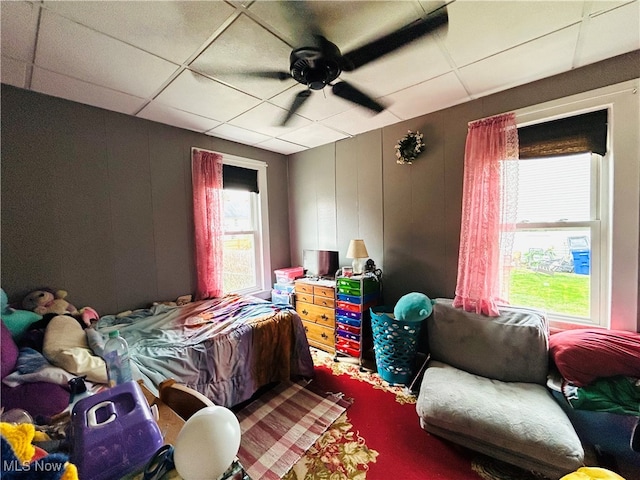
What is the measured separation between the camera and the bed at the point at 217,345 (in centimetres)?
166

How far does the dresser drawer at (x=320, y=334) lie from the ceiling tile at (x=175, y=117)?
2.48 m

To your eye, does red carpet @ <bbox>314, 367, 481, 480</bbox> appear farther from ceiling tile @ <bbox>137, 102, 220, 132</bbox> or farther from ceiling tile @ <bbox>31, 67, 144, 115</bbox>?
ceiling tile @ <bbox>31, 67, 144, 115</bbox>

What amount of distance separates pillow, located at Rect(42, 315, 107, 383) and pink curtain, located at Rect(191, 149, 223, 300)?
120cm

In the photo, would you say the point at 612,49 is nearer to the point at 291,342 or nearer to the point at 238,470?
the point at 238,470

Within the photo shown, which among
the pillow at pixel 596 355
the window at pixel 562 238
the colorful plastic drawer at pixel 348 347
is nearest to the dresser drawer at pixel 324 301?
the colorful plastic drawer at pixel 348 347

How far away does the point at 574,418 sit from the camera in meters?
1.73

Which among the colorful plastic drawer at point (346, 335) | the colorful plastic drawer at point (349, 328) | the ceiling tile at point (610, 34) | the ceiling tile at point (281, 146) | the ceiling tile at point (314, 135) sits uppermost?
the ceiling tile at point (281, 146)

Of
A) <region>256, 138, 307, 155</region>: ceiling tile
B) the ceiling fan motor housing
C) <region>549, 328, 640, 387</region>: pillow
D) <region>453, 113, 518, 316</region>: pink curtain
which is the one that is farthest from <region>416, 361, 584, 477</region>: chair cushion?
<region>256, 138, 307, 155</region>: ceiling tile

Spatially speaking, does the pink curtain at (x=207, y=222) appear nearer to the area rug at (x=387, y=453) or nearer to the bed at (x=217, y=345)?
the bed at (x=217, y=345)

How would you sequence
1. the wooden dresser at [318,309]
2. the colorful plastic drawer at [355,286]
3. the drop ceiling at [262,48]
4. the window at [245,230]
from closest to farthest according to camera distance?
the drop ceiling at [262,48]
the colorful plastic drawer at [355,286]
the wooden dresser at [318,309]
the window at [245,230]

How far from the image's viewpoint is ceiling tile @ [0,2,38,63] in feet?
3.82

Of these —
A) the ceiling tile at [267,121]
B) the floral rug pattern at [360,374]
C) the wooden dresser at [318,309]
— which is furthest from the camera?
the wooden dresser at [318,309]

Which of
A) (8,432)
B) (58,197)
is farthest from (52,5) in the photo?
(8,432)

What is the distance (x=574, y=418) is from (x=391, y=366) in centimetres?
126
